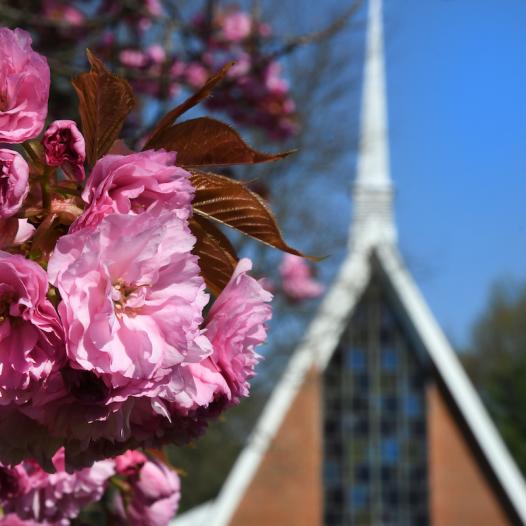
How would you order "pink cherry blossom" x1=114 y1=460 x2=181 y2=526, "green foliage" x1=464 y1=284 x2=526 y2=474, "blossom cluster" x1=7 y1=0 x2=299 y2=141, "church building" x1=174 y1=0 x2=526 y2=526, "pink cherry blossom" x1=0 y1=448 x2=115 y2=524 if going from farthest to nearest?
"green foliage" x1=464 y1=284 x2=526 y2=474
"church building" x1=174 y1=0 x2=526 y2=526
"blossom cluster" x1=7 y1=0 x2=299 y2=141
"pink cherry blossom" x1=114 y1=460 x2=181 y2=526
"pink cherry blossom" x1=0 y1=448 x2=115 y2=524

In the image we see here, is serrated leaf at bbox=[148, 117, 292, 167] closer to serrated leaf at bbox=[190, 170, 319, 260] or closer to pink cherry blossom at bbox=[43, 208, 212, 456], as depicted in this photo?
serrated leaf at bbox=[190, 170, 319, 260]

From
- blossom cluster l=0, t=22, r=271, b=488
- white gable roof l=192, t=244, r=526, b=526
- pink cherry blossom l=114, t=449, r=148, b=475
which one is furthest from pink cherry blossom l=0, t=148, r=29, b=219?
white gable roof l=192, t=244, r=526, b=526

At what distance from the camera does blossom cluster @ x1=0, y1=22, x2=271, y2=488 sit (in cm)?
77

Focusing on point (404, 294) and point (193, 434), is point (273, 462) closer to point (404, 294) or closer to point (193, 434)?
point (404, 294)

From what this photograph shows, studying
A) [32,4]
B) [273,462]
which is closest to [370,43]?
[32,4]

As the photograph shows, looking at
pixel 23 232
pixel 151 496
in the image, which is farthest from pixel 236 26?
pixel 23 232

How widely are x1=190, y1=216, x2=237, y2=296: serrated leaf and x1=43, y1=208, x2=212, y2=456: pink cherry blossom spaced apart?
0.15 meters

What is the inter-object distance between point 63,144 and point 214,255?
0.63 feet

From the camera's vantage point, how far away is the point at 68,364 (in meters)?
0.81

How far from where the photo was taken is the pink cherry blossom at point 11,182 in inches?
32.4

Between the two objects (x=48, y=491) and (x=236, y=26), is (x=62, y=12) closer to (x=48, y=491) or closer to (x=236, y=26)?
(x=236, y=26)

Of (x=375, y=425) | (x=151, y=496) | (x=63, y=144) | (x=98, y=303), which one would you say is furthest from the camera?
(x=375, y=425)

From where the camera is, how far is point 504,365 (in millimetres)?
28328

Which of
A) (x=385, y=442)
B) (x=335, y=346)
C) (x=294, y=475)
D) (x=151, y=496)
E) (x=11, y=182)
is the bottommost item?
(x=294, y=475)
